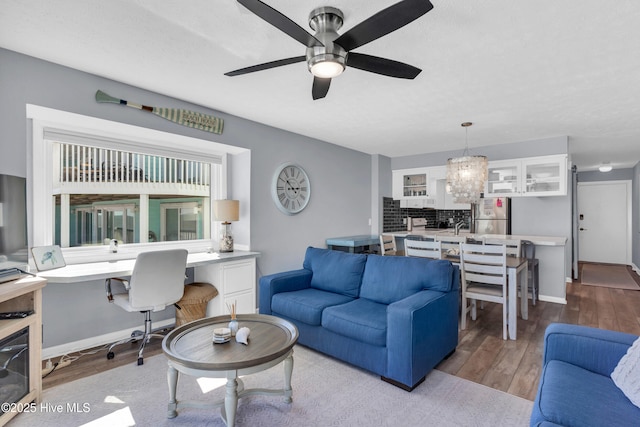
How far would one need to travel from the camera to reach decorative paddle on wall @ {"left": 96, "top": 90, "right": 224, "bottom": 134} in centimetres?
280

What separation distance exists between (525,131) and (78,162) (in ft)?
17.3

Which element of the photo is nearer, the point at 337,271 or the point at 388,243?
the point at 337,271

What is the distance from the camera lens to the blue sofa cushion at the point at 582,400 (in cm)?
122

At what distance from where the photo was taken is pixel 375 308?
8.87 ft

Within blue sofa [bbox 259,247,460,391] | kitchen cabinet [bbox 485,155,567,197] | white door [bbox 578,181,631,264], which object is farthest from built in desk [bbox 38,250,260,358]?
white door [bbox 578,181,631,264]

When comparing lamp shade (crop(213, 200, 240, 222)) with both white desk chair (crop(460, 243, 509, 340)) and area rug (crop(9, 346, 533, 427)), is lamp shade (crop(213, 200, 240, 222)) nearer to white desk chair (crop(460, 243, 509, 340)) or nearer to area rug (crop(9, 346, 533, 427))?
area rug (crop(9, 346, 533, 427))

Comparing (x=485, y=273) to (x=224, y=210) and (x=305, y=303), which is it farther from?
(x=224, y=210)

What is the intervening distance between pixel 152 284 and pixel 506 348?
3224 millimetres

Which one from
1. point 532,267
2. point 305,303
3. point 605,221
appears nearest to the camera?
point 305,303

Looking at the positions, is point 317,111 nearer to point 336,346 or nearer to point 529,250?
point 336,346

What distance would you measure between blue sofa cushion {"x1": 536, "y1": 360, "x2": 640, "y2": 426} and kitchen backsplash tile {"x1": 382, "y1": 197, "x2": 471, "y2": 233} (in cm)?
463

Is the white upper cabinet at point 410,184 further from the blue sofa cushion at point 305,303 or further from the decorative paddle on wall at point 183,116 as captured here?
the decorative paddle on wall at point 183,116

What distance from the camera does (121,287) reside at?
3.20 meters

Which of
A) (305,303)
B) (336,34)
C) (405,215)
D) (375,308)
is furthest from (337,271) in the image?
(405,215)
